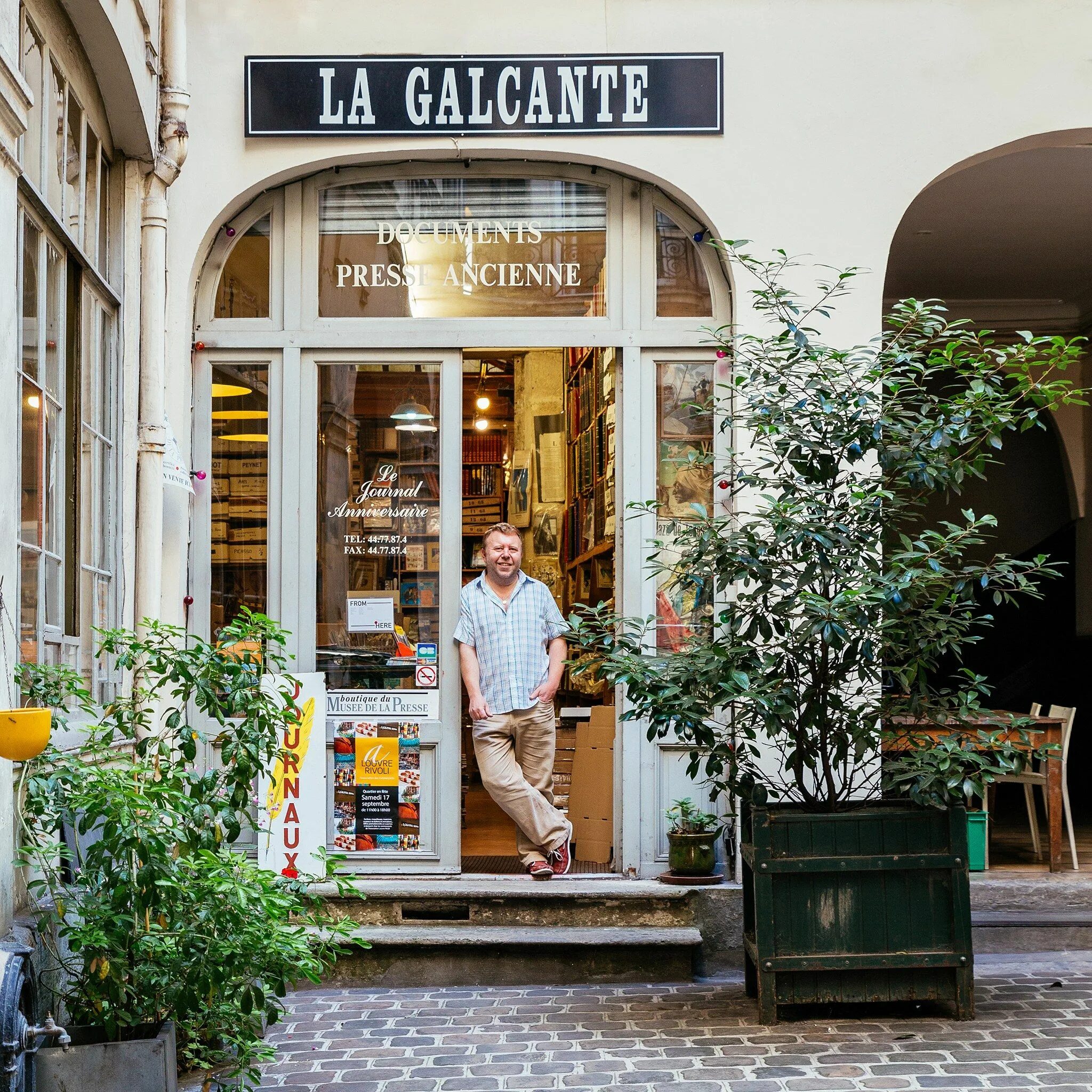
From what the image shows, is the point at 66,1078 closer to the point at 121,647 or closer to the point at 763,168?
the point at 121,647

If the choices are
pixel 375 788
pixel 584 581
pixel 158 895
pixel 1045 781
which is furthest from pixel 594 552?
pixel 158 895

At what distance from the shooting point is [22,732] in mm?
3895

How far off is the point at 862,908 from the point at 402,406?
3.50 metres

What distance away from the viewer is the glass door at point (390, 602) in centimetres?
745

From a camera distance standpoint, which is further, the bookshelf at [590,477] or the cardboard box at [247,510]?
the bookshelf at [590,477]

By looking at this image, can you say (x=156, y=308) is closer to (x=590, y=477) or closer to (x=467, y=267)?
(x=467, y=267)

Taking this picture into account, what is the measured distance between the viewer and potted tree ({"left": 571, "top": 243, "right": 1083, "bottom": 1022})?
5902 millimetres

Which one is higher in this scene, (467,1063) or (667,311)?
(667,311)

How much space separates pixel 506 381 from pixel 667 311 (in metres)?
4.53

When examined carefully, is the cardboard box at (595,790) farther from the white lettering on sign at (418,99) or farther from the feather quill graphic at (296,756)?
the white lettering on sign at (418,99)

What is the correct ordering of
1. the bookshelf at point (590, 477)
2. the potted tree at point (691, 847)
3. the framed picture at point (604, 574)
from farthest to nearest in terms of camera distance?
the framed picture at point (604, 574) → the bookshelf at point (590, 477) → the potted tree at point (691, 847)

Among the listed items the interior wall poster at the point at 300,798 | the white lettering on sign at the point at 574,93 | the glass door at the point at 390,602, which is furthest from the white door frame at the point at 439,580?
the white lettering on sign at the point at 574,93

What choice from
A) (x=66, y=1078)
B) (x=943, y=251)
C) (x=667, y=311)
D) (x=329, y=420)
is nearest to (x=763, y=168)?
(x=667, y=311)

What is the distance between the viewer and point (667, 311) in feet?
25.0
